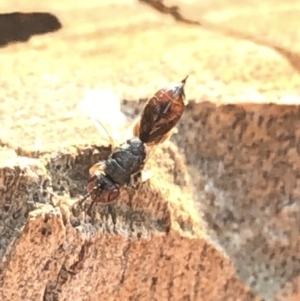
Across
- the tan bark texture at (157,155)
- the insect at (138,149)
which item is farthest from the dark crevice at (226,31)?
the insect at (138,149)

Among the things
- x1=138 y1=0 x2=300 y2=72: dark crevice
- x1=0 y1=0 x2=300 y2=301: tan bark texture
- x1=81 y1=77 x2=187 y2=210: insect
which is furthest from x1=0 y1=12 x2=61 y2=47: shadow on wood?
x1=81 y1=77 x2=187 y2=210: insect

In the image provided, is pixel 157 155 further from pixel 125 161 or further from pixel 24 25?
pixel 24 25

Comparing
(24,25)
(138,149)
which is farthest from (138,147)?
(24,25)

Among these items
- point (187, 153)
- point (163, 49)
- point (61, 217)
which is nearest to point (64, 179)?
point (61, 217)

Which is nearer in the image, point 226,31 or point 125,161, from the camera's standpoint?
point 125,161
